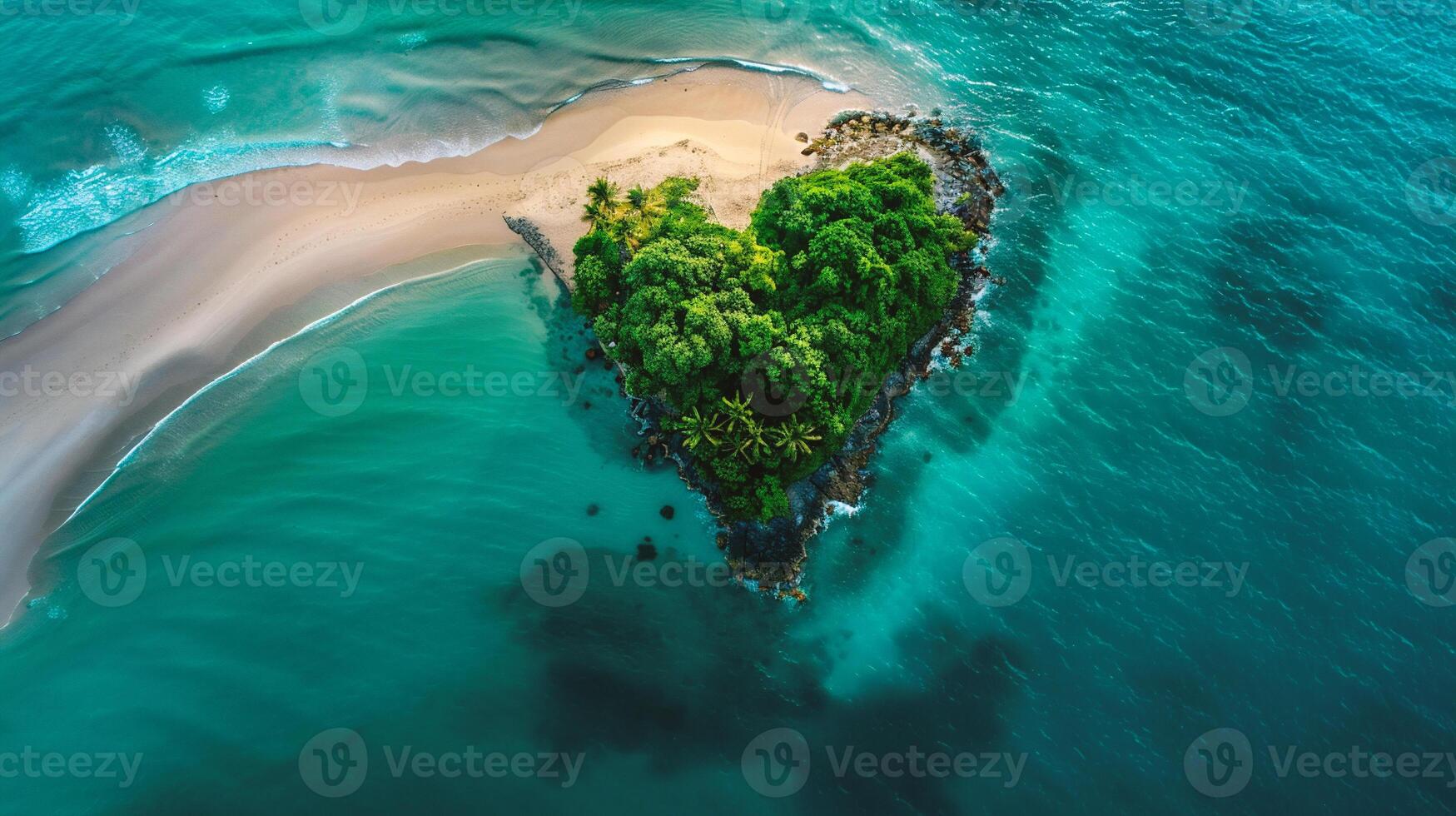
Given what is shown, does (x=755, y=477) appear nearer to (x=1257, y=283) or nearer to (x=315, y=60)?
(x=1257, y=283)

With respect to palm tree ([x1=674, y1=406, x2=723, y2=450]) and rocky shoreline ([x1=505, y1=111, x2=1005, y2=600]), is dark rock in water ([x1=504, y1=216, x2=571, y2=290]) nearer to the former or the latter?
rocky shoreline ([x1=505, y1=111, x2=1005, y2=600])

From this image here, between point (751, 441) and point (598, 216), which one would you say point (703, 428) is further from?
point (598, 216)

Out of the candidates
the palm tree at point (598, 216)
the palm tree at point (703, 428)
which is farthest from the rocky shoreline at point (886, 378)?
the palm tree at point (598, 216)

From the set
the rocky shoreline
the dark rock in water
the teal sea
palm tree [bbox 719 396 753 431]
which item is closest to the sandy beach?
the dark rock in water

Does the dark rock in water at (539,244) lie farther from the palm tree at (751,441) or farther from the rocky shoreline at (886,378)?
the palm tree at (751,441)

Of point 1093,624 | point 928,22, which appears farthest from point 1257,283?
point 928,22

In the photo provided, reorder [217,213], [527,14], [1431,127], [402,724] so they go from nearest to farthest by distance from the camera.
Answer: [402,724] → [217,213] → [1431,127] → [527,14]
